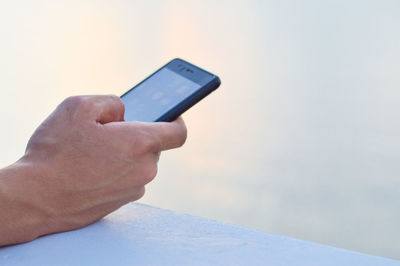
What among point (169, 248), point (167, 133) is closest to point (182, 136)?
point (167, 133)

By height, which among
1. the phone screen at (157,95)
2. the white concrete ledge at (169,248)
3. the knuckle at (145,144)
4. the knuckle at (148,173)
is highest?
the phone screen at (157,95)

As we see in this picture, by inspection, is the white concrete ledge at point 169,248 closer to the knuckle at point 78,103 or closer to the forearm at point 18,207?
the forearm at point 18,207

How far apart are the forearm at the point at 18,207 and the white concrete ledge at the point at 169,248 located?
1cm

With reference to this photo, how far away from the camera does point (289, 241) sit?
0.55m

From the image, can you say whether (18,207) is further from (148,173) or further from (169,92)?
(169,92)

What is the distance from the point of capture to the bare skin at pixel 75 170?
0.50 meters

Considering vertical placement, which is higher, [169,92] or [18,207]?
[169,92]

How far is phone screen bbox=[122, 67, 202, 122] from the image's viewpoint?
0.62 m

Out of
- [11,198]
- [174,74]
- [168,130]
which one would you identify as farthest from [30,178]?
[174,74]

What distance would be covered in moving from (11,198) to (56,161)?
0.18ft

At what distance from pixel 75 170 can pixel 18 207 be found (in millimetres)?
64

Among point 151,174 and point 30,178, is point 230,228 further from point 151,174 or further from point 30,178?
point 30,178

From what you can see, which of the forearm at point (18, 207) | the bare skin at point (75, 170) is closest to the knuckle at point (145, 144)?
the bare skin at point (75, 170)

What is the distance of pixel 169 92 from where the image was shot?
25.6 inches
